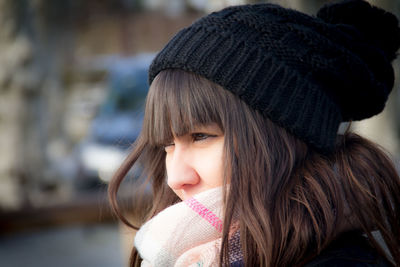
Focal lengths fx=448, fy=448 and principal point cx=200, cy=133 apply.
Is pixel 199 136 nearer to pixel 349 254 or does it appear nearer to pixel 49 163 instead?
pixel 349 254

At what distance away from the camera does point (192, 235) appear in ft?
5.04

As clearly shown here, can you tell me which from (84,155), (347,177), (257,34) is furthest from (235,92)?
(84,155)

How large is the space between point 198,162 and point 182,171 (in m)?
0.06

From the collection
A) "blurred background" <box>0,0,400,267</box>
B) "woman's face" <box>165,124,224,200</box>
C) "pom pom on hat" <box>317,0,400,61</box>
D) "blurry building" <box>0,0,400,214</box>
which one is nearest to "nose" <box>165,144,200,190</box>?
"woman's face" <box>165,124,224,200</box>

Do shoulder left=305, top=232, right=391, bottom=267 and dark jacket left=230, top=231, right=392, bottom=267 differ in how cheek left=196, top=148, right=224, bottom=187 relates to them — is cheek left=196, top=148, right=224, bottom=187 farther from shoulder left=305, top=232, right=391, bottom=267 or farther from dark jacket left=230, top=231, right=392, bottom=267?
shoulder left=305, top=232, right=391, bottom=267

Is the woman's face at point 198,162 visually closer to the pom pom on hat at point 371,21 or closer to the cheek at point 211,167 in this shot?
the cheek at point 211,167

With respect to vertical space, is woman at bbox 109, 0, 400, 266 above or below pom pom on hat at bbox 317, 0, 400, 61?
below

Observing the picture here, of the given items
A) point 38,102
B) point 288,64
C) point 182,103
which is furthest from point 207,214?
point 38,102

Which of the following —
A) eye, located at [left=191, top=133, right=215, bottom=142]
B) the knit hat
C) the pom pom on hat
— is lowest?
eye, located at [left=191, top=133, right=215, bottom=142]

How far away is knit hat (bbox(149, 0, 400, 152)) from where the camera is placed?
5.02 ft

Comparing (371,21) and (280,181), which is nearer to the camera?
(280,181)

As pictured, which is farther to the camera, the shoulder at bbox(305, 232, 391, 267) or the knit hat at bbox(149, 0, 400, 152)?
the knit hat at bbox(149, 0, 400, 152)

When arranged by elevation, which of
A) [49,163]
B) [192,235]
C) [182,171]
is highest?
[182,171]

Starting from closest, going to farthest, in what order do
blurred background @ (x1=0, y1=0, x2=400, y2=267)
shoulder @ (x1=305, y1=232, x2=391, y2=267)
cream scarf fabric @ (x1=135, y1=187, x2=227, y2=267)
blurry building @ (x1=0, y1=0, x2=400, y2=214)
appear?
shoulder @ (x1=305, y1=232, x2=391, y2=267) < cream scarf fabric @ (x1=135, y1=187, x2=227, y2=267) < blurry building @ (x1=0, y1=0, x2=400, y2=214) < blurred background @ (x1=0, y1=0, x2=400, y2=267)
